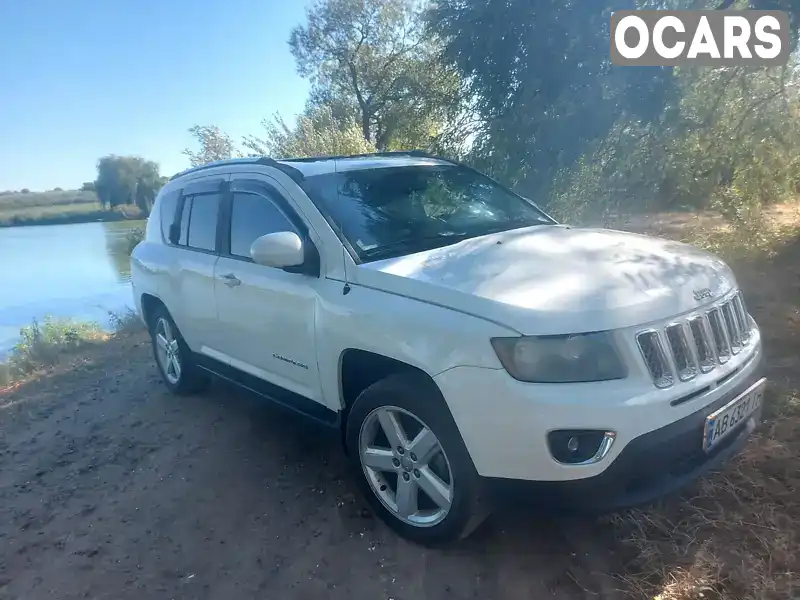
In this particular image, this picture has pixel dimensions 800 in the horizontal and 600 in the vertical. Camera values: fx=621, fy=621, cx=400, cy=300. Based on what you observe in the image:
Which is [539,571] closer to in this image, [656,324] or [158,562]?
[656,324]

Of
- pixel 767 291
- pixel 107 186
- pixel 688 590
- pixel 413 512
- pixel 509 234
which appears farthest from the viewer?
pixel 107 186

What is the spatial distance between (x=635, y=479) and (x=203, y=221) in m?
3.52

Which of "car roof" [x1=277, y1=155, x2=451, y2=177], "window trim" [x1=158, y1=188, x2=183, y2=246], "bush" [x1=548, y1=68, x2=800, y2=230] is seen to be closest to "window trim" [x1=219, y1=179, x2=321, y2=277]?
"car roof" [x1=277, y1=155, x2=451, y2=177]

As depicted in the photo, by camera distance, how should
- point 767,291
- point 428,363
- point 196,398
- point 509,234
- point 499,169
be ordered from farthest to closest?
point 499,169 → point 767,291 → point 196,398 → point 509,234 → point 428,363

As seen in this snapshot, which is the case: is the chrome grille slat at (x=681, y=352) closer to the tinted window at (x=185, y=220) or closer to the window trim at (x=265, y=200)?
the window trim at (x=265, y=200)

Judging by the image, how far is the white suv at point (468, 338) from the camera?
2428mm

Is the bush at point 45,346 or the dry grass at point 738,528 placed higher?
the dry grass at point 738,528

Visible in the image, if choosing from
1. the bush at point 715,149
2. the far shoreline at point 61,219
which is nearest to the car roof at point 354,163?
the bush at point 715,149

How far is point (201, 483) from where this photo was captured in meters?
3.97

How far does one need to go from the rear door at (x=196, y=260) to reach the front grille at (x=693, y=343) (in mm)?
2944

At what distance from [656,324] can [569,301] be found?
14.4 inches

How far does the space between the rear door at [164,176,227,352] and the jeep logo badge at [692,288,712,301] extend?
3.03 metres

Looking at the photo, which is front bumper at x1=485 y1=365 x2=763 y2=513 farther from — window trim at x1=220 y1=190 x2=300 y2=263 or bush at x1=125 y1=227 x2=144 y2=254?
bush at x1=125 y1=227 x2=144 y2=254

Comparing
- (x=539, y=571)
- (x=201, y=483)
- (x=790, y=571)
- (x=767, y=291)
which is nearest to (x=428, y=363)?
(x=539, y=571)
